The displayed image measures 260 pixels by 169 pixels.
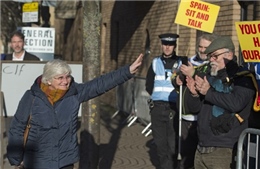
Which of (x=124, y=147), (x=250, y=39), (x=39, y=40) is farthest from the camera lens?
(x=39, y=40)

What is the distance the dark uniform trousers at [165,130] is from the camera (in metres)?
8.24

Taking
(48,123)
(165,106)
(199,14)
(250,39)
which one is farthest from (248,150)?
(199,14)

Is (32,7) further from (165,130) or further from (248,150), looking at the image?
(248,150)

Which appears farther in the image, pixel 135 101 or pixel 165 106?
pixel 135 101

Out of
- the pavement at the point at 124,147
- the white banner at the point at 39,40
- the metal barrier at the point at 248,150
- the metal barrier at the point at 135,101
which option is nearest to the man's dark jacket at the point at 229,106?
the metal barrier at the point at 248,150

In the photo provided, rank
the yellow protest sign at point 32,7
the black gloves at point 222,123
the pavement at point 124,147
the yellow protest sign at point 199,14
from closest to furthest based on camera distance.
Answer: the black gloves at point 222,123
the yellow protest sign at point 199,14
the pavement at point 124,147
the yellow protest sign at point 32,7

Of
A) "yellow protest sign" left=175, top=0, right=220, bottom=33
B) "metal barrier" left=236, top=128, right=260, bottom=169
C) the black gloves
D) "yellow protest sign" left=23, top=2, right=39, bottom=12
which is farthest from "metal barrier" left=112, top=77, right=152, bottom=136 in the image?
"metal barrier" left=236, top=128, right=260, bottom=169

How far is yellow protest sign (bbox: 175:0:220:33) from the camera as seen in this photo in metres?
8.20

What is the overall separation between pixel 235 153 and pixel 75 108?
1.49 m

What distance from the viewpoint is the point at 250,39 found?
5.36 metres

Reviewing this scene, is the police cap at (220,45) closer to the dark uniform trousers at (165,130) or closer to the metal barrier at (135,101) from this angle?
the dark uniform trousers at (165,130)

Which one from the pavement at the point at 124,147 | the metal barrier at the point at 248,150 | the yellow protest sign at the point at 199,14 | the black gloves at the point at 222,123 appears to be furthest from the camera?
the pavement at the point at 124,147

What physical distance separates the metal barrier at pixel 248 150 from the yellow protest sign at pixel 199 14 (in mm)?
2933

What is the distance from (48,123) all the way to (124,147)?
6642 millimetres
